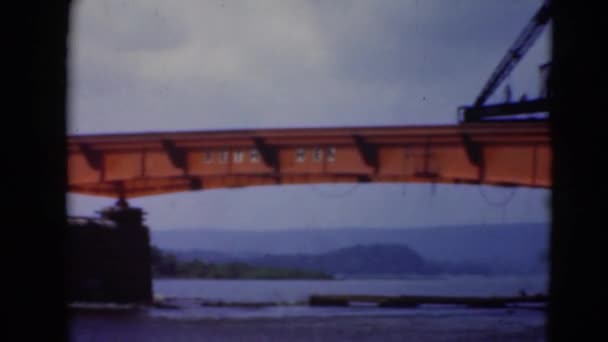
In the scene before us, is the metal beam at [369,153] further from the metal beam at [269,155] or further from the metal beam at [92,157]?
the metal beam at [92,157]

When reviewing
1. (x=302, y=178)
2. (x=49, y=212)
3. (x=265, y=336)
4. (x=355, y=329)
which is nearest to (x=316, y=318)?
(x=355, y=329)

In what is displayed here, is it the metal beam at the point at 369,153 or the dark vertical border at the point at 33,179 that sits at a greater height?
the metal beam at the point at 369,153

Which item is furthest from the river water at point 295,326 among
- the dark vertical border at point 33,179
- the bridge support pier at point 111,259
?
the dark vertical border at point 33,179

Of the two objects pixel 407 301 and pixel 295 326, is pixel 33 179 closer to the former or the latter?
pixel 295 326

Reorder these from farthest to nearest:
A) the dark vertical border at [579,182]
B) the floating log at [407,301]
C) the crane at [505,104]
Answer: the floating log at [407,301], the crane at [505,104], the dark vertical border at [579,182]

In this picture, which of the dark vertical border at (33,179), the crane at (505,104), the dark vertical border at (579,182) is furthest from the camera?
the crane at (505,104)

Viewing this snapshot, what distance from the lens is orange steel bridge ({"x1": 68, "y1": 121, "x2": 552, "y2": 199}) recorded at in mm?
13961

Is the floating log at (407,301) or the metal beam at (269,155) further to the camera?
the floating log at (407,301)

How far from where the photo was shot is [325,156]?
50.0ft

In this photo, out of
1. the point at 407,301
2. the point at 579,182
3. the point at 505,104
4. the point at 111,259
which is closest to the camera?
the point at 579,182

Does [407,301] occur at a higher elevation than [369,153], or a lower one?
lower

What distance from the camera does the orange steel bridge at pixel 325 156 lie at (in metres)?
14.0

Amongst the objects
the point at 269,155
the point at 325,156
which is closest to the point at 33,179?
the point at 325,156

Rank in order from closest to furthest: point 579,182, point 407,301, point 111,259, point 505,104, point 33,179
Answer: point 579,182
point 33,179
point 505,104
point 111,259
point 407,301
